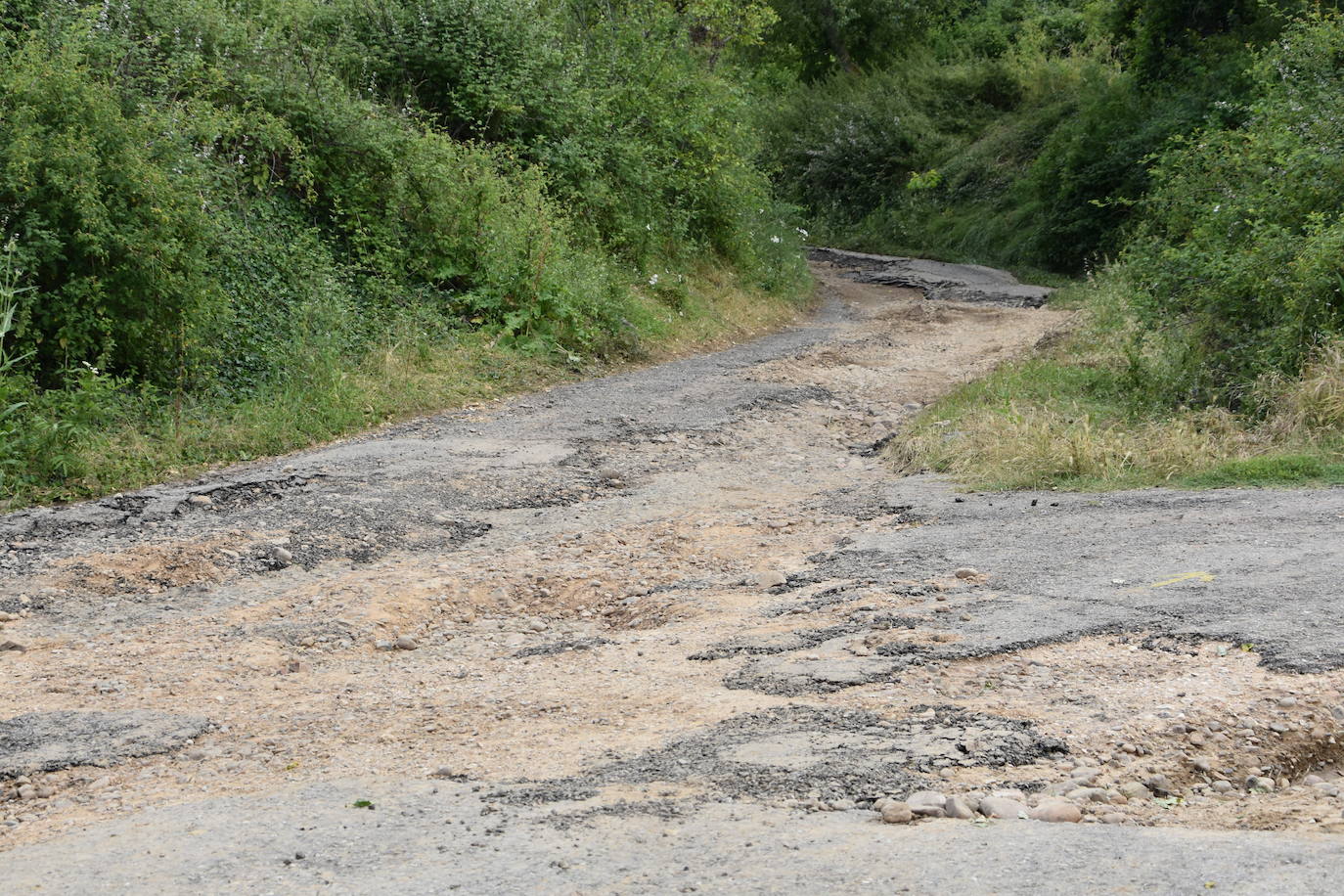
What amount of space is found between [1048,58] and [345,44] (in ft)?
79.0

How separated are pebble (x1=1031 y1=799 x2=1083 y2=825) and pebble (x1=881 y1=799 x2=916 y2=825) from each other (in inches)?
12.3

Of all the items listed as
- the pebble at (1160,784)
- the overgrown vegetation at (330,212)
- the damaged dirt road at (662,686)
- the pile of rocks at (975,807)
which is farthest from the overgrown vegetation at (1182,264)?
the overgrown vegetation at (330,212)

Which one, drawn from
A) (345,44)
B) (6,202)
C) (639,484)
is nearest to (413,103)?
(345,44)

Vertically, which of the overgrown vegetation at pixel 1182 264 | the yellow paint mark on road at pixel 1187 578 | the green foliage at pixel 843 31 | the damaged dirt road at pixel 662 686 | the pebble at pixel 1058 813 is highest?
the green foliage at pixel 843 31

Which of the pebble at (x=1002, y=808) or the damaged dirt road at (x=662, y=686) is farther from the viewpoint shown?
the pebble at (x=1002, y=808)

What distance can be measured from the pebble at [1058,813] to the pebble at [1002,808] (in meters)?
0.03

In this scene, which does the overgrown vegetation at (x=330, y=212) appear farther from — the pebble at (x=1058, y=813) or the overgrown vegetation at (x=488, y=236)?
the pebble at (x=1058, y=813)

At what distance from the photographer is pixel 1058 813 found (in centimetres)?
305

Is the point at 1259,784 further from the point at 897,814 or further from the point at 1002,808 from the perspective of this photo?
the point at 897,814

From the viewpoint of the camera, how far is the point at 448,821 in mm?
3266

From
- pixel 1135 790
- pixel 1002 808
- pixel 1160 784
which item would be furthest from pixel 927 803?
pixel 1160 784

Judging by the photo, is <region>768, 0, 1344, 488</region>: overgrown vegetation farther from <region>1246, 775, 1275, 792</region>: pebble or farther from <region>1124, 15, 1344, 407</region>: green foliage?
<region>1246, 775, 1275, 792</region>: pebble

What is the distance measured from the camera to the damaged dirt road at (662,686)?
296 centimetres

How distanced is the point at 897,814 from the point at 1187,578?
2.54 metres
